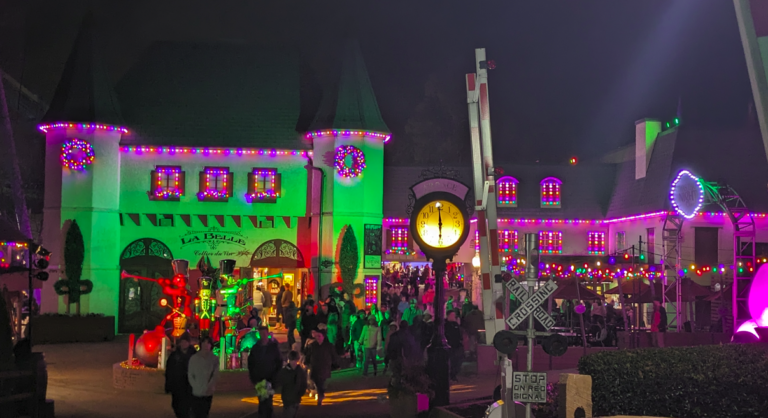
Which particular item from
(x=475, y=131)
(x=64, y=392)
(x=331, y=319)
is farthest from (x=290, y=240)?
(x=475, y=131)

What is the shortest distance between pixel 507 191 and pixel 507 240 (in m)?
2.77

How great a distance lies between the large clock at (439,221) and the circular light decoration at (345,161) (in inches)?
786

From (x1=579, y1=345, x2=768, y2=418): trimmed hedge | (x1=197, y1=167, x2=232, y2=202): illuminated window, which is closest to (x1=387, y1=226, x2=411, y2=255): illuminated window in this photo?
(x1=197, y1=167, x2=232, y2=202): illuminated window

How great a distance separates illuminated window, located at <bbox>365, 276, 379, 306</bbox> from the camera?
34.8 metres

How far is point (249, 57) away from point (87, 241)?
1069 centimetres

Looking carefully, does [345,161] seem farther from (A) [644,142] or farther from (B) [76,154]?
(A) [644,142]

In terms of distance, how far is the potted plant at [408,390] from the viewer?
1452 centimetres

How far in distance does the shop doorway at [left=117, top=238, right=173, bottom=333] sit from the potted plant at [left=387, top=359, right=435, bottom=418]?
71.6 ft

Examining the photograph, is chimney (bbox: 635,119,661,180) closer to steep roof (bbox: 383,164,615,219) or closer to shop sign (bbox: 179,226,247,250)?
steep roof (bbox: 383,164,615,219)

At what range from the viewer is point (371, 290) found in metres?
34.8

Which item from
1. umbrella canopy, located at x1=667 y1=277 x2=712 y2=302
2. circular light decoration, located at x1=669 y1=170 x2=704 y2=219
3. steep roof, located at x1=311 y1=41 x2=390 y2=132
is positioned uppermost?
steep roof, located at x1=311 y1=41 x2=390 y2=132

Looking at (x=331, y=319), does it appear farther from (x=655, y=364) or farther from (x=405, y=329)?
(x=655, y=364)

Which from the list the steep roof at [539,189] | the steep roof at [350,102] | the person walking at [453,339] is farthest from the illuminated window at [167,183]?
the person walking at [453,339]

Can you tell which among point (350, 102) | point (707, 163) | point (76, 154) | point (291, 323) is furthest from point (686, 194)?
point (76, 154)
